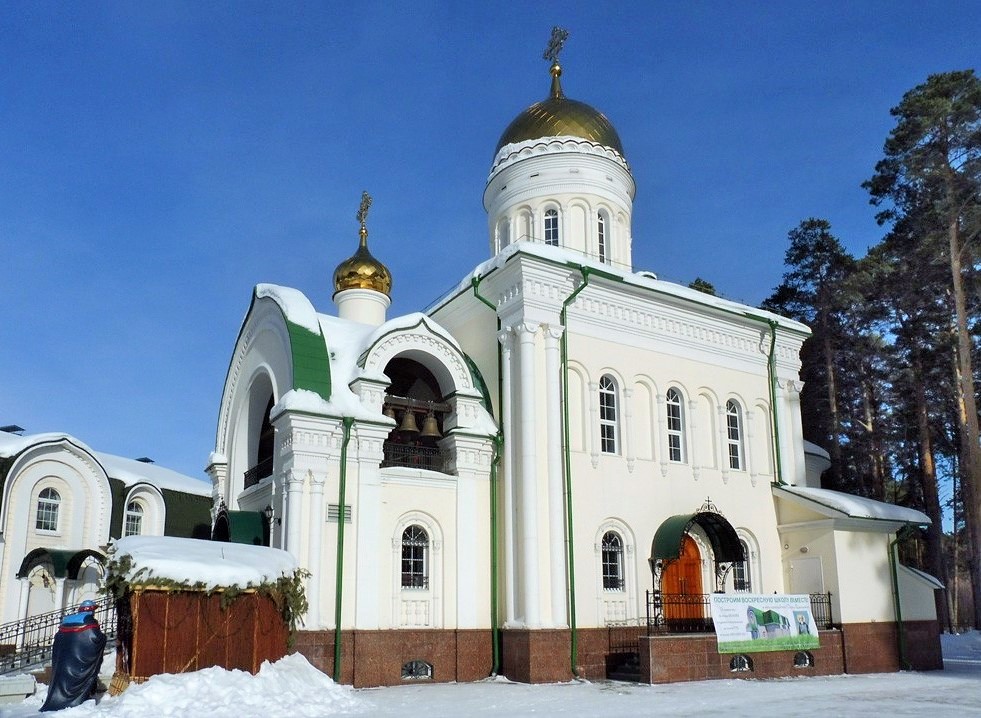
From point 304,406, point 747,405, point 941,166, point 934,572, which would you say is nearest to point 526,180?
point 747,405

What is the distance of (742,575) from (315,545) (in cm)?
827

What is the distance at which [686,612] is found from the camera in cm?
1559

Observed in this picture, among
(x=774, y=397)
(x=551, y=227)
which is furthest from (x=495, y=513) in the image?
(x=551, y=227)

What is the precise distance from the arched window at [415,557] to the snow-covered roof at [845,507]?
7.25 meters

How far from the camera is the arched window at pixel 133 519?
78.4 ft

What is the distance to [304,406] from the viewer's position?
1322 cm

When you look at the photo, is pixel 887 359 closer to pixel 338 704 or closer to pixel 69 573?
pixel 338 704

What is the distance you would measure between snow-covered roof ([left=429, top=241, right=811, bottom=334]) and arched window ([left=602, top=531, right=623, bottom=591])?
4572 millimetres

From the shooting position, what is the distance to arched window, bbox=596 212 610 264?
18875mm

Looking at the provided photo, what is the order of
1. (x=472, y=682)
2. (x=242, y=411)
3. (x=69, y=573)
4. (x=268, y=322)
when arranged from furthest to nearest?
(x=69, y=573)
(x=242, y=411)
(x=268, y=322)
(x=472, y=682)

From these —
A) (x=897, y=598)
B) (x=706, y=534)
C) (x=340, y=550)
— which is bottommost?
(x=897, y=598)

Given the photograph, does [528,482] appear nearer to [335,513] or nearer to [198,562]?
[335,513]

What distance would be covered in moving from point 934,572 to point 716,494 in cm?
1203

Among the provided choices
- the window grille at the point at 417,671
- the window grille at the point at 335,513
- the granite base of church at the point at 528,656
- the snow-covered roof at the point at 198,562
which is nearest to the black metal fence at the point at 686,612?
the granite base of church at the point at 528,656
